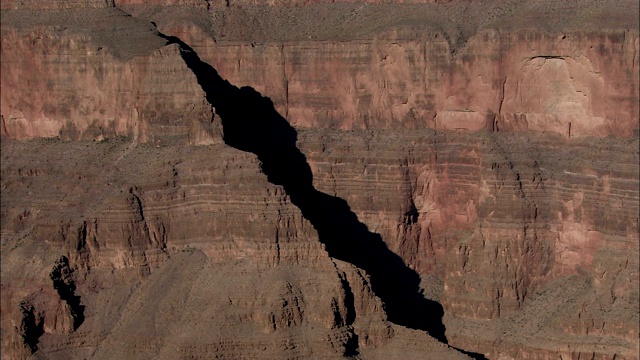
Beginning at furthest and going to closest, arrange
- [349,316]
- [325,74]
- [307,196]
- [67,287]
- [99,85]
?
1. [325,74]
2. [307,196]
3. [99,85]
4. [67,287]
5. [349,316]

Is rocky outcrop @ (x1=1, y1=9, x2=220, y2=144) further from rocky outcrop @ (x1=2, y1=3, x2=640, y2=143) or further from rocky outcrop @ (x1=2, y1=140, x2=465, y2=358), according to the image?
rocky outcrop @ (x1=2, y1=140, x2=465, y2=358)

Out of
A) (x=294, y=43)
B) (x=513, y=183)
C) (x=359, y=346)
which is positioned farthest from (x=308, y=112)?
(x=359, y=346)

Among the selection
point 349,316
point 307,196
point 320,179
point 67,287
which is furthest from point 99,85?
point 349,316

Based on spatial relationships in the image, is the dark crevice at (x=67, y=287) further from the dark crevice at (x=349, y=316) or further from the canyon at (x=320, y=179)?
the dark crevice at (x=349, y=316)

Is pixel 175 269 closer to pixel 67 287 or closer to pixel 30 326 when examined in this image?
pixel 67 287

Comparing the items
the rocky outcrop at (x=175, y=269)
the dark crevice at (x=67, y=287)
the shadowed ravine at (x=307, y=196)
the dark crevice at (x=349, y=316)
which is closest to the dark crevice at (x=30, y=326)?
the rocky outcrop at (x=175, y=269)

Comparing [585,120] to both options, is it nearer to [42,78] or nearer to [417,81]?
[417,81]

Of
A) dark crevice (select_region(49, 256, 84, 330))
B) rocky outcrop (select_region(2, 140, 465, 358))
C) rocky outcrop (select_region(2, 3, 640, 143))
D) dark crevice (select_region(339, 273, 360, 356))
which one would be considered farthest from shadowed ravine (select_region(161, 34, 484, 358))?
dark crevice (select_region(49, 256, 84, 330))
